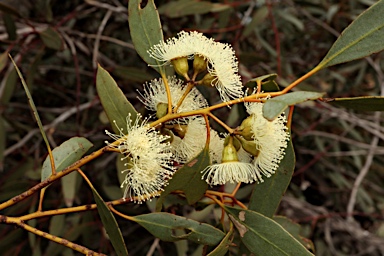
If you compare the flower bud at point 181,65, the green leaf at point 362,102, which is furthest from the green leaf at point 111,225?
the green leaf at point 362,102

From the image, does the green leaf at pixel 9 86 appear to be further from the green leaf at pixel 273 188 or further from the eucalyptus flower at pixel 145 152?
the green leaf at pixel 273 188

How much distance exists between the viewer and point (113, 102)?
3.13ft

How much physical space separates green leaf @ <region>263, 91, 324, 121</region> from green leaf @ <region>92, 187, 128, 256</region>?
1.09ft

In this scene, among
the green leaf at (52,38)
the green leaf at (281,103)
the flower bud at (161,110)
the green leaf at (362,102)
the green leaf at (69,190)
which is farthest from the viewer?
the green leaf at (52,38)

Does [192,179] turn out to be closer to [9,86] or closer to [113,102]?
[113,102]

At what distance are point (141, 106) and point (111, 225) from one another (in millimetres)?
992

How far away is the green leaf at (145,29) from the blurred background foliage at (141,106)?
0.53 m

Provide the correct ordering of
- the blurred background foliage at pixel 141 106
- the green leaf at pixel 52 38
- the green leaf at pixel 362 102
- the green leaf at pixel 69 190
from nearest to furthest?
the green leaf at pixel 362 102, the green leaf at pixel 69 190, the green leaf at pixel 52 38, the blurred background foliage at pixel 141 106

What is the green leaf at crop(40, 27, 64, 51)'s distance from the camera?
1.62 metres

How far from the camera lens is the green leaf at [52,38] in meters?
1.62

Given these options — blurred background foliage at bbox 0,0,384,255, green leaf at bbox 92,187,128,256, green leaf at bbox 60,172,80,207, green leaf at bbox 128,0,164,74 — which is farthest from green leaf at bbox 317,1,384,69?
green leaf at bbox 60,172,80,207

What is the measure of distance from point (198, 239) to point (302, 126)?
171 centimetres

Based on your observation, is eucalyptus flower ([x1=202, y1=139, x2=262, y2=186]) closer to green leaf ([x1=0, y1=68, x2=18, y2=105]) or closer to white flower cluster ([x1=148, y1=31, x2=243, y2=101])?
white flower cluster ([x1=148, y1=31, x2=243, y2=101])

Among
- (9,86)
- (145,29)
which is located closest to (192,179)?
(145,29)
